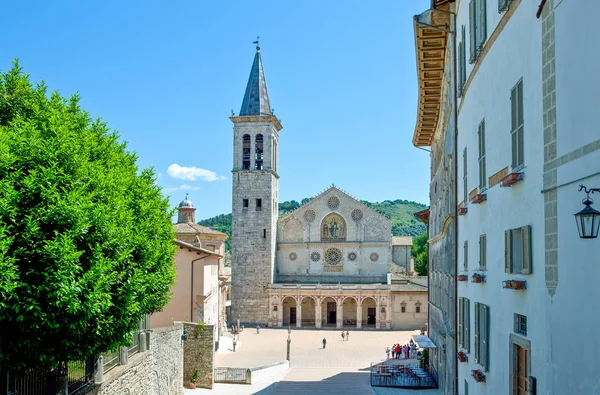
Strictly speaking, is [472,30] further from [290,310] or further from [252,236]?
[290,310]

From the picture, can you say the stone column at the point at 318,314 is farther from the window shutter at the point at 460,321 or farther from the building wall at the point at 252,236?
the window shutter at the point at 460,321

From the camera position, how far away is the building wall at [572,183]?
604cm

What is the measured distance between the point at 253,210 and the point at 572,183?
54.9 meters

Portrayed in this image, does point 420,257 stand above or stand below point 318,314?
above

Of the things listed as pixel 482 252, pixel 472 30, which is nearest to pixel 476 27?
pixel 472 30

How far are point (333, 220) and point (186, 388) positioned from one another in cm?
3630

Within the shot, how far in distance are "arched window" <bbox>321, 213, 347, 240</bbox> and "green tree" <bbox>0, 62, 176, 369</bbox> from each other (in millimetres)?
48516

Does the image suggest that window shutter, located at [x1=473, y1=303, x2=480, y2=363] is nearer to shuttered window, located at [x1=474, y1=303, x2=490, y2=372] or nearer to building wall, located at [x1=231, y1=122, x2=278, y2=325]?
shuttered window, located at [x1=474, y1=303, x2=490, y2=372]

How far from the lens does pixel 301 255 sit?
207ft

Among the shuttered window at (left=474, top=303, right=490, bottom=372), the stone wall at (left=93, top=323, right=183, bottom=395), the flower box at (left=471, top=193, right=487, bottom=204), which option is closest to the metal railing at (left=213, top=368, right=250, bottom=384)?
the stone wall at (left=93, top=323, right=183, bottom=395)

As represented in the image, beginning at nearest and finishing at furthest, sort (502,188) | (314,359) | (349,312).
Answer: (502,188) → (314,359) → (349,312)

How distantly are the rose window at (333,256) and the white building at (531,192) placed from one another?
49.7 meters

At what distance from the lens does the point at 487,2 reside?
10906 millimetres

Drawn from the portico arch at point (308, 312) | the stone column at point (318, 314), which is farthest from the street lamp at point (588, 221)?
the portico arch at point (308, 312)
